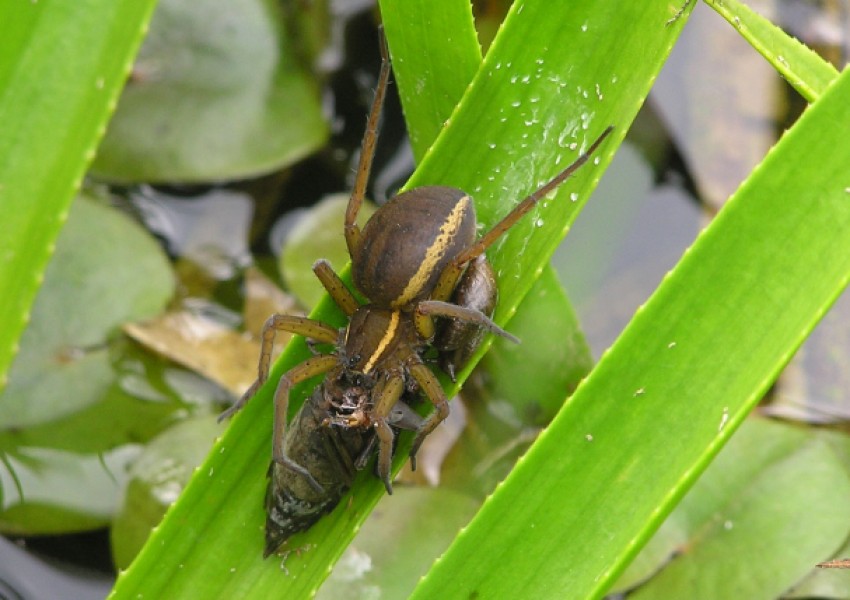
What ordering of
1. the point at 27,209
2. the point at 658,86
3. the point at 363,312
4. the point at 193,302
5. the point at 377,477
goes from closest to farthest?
the point at 27,209 < the point at 377,477 < the point at 363,312 < the point at 193,302 < the point at 658,86

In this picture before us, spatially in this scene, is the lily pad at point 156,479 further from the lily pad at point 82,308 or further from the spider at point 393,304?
the spider at point 393,304

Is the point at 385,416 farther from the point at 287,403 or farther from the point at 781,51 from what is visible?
the point at 781,51

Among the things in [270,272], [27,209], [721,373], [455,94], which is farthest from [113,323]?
[721,373]

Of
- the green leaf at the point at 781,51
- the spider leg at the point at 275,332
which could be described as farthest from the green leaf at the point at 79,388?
the green leaf at the point at 781,51

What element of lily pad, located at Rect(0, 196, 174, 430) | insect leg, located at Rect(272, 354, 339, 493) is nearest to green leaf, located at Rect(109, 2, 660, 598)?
insect leg, located at Rect(272, 354, 339, 493)

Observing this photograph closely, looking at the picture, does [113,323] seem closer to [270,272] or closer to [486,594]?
[270,272]

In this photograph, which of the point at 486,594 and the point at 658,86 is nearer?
the point at 486,594

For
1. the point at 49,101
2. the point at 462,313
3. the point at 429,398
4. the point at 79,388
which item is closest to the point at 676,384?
the point at 462,313
